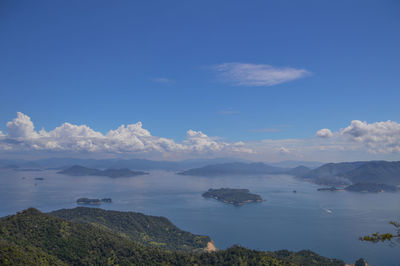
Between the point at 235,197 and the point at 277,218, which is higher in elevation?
the point at 235,197

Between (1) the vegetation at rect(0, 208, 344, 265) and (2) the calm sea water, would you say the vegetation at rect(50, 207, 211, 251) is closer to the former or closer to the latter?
(2) the calm sea water

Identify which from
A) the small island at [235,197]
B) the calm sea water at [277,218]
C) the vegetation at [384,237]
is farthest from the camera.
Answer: the small island at [235,197]

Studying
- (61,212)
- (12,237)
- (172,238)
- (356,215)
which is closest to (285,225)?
(356,215)

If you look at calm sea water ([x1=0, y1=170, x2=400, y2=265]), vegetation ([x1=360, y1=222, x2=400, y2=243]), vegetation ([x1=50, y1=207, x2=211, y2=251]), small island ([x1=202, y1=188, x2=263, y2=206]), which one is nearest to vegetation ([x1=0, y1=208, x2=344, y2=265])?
vegetation ([x1=50, y1=207, x2=211, y2=251])

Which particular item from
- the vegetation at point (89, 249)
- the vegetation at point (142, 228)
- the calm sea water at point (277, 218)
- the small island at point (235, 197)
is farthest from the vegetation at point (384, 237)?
the small island at point (235, 197)

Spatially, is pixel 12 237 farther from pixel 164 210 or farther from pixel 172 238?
pixel 164 210

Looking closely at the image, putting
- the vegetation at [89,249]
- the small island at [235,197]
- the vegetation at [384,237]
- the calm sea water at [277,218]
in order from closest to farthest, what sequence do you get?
1. the vegetation at [384,237]
2. the vegetation at [89,249]
3. the calm sea water at [277,218]
4. the small island at [235,197]

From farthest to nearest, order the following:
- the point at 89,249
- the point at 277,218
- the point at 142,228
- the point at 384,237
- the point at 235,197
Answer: the point at 235,197, the point at 277,218, the point at 142,228, the point at 89,249, the point at 384,237

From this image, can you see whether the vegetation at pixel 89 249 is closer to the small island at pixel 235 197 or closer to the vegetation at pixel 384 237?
the vegetation at pixel 384 237

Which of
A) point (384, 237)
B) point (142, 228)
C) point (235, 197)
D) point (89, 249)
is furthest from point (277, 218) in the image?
point (384, 237)

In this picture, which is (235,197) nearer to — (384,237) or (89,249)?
(89,249)

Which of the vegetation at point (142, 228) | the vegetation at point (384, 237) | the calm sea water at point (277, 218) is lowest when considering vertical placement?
the calm sea water at point (277, 218)

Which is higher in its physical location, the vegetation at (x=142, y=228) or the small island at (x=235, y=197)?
the vegetation at (x=142, y=228)
